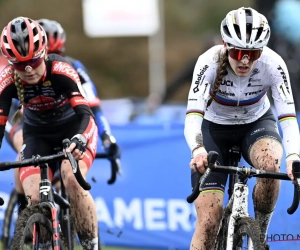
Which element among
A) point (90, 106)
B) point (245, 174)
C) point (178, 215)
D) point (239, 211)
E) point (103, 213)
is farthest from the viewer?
point (103, 213)

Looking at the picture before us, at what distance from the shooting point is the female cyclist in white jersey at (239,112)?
6758 mm

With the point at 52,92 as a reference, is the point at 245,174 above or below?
below

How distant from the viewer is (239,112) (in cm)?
734

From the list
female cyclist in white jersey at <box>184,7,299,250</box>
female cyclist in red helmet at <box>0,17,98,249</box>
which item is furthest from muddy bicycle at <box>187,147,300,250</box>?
female cyclist in red helmet at <box>0,17,98,249</box>

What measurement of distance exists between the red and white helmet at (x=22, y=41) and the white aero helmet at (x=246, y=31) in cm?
165

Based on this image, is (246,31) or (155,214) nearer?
(246,31)

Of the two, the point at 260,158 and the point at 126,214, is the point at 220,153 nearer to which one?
the point at 260,158

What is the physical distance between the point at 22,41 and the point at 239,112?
6.55 ft

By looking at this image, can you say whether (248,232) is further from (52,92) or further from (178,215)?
(178,215)

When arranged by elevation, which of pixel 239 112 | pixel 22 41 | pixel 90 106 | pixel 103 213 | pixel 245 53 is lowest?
pixel 103 213

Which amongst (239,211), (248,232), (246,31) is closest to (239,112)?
(246,31)

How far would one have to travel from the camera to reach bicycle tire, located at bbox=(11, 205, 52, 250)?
6582 mm

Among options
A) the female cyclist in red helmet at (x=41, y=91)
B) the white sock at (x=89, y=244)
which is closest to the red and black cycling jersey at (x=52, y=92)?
the female cyclist in red helmet at (x=41, y=91)

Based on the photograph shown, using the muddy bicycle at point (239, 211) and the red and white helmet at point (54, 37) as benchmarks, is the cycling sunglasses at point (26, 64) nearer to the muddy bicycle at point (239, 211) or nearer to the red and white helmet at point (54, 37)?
the muddy bicycle at point (239, 211)
